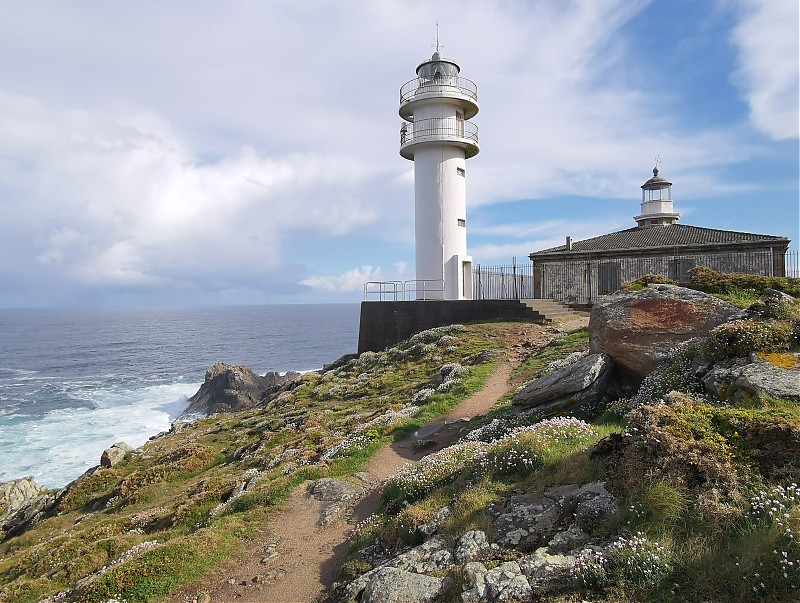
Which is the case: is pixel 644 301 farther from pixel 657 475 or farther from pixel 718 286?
pixel 657 475

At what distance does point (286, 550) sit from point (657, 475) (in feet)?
19.6

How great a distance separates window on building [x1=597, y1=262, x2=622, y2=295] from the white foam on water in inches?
1234

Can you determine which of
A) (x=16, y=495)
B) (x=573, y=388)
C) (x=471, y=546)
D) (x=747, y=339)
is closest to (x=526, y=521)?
(x=471, y=546)

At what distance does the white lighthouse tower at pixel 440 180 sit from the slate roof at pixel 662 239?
5.53m

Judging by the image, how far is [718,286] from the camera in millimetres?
13961

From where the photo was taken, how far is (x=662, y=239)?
32.4 m

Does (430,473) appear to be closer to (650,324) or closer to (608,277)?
(650,324)

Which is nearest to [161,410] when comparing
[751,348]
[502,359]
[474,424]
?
[502,359]

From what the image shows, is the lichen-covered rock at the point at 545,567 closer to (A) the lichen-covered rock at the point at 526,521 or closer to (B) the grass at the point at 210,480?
(A) the lichen-covered rock at the point at 526,521

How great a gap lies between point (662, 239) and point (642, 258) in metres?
2.22

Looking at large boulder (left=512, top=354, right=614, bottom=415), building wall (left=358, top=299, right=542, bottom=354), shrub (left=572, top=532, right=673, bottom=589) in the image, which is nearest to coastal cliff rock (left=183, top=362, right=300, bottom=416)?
building wall (left=358, top=299, right=542, bottom=354)

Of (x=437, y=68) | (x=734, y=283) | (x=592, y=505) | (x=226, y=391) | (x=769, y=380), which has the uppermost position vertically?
(x=437, y=68)

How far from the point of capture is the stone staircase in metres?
28.4

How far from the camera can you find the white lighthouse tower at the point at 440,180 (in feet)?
109
